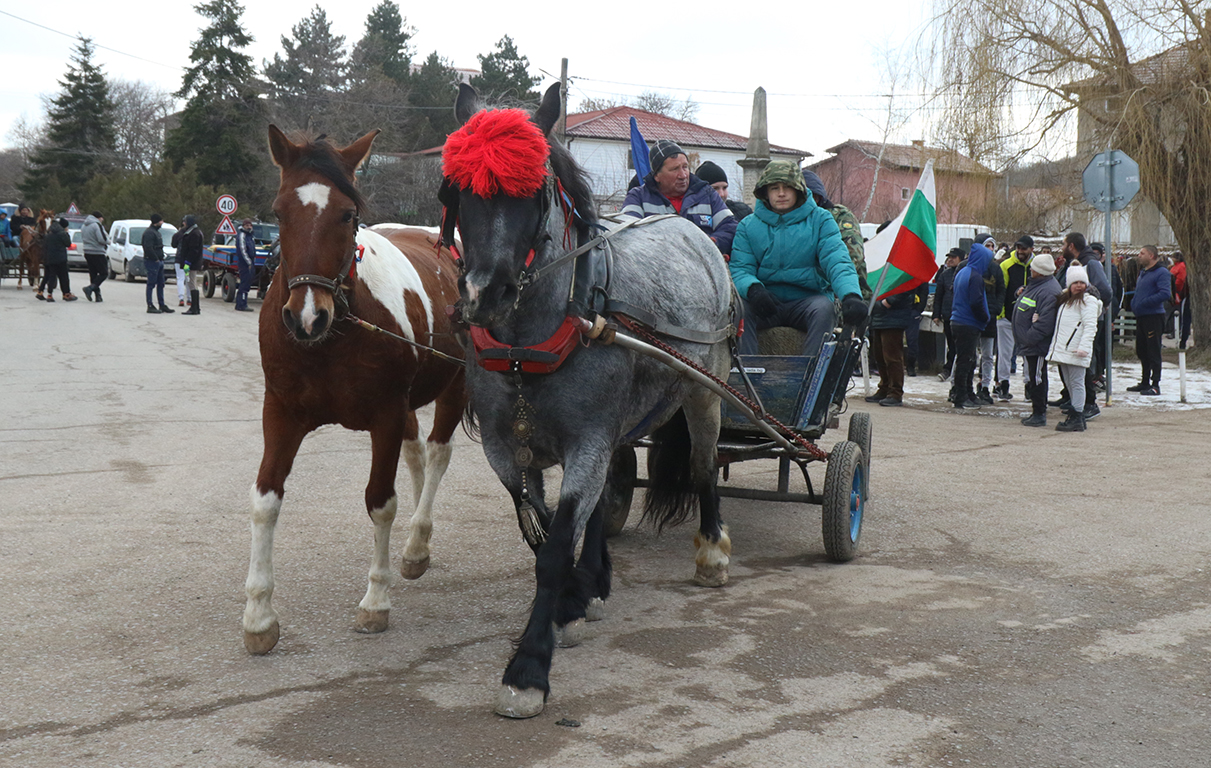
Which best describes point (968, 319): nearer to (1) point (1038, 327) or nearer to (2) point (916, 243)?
(1) point (1038, 327)

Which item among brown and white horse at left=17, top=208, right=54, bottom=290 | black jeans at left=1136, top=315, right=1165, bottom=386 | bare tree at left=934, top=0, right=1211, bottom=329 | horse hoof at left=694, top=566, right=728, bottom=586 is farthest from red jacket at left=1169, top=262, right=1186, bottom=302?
brown and white horse at left=17, top=208, right=54, bottom=290

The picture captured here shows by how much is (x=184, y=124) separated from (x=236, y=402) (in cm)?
4082

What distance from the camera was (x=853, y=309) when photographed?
5.81 metres

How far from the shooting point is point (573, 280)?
3865 millimetres

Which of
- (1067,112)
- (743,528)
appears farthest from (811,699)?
(1067,112)

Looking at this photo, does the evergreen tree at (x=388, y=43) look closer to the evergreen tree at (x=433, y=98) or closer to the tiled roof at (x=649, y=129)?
the evergreen tree at (x=433, y=98)

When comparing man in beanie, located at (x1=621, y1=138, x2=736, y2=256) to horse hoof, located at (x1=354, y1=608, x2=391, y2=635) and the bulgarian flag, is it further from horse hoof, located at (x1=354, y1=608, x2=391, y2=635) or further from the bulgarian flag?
horse hoof, located at (x1=354, y1=608, x2=391, y2=635)

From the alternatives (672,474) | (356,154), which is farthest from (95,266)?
(356,154)

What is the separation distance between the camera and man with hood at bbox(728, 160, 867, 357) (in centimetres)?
618

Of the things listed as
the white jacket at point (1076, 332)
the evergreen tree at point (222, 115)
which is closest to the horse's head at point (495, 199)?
the white jacket at point (1076, 332)

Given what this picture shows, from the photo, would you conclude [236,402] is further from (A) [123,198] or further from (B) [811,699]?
(A) [123,198]

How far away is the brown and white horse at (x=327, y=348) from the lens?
396 cm

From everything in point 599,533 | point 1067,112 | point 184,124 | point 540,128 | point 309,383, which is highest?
point 184,124

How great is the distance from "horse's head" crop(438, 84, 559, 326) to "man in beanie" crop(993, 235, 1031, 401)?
1128 centimetres
